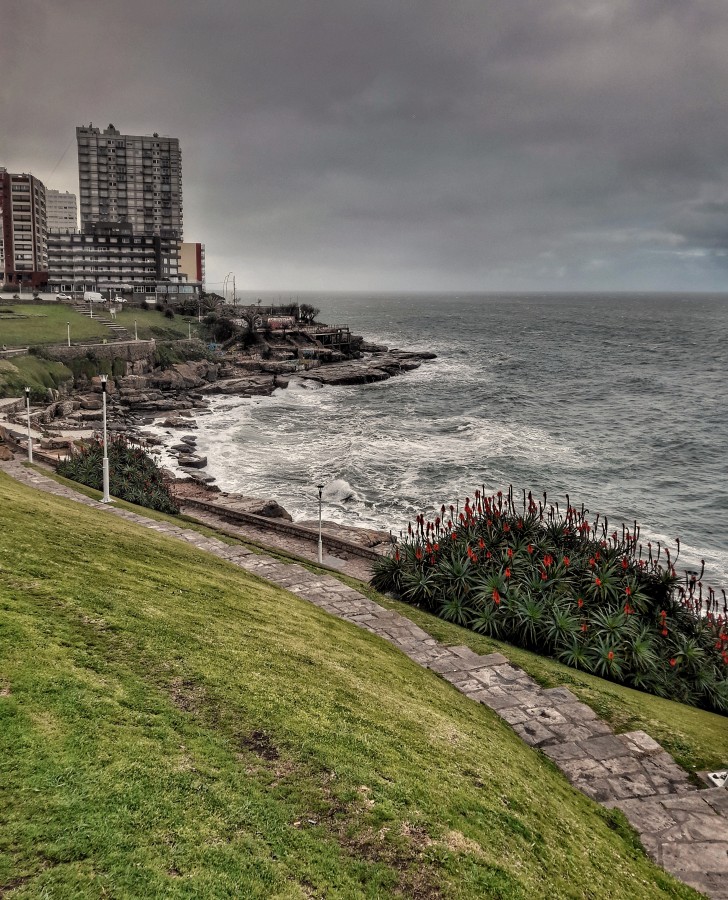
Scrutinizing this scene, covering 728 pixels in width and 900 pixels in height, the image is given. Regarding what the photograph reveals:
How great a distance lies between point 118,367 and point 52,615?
59.8 meters

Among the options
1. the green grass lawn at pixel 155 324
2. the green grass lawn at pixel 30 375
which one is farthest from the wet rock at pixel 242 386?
the green grass lawn at pixel 30 375

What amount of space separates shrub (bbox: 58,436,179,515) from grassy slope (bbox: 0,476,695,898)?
13.4 metres

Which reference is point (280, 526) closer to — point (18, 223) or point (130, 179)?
point (18, 223)

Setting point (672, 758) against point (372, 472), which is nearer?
point (672, 758)

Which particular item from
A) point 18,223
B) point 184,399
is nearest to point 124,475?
point 184,399

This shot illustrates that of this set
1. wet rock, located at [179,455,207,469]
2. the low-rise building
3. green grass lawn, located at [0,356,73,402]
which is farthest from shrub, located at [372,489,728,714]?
the low-rise building

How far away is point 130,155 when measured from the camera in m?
147

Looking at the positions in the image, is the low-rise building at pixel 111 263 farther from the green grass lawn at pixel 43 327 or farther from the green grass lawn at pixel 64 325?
the green grass lawn at pixel 43 327

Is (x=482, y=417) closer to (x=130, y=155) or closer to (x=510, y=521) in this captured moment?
(x=510, y=521)

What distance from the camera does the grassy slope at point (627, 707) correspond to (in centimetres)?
1091

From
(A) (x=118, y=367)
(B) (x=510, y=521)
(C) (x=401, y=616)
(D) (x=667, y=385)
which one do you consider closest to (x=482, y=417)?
(D) (x=667, y=385)

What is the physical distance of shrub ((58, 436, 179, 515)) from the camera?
24.2 m

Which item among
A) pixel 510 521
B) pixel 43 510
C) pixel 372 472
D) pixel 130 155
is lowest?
pixel 372 472

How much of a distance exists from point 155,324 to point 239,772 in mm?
90323
